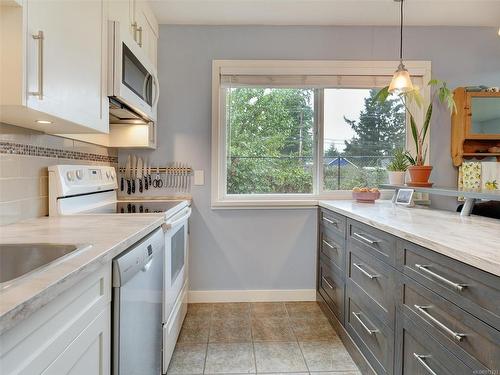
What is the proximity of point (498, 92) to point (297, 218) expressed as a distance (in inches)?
76.1

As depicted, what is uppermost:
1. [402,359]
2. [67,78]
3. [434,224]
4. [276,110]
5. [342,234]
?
[276,110]

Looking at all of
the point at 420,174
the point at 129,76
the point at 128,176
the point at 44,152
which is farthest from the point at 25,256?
the point at 420,174

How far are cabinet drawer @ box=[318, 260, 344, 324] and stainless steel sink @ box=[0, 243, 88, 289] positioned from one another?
1.68 m

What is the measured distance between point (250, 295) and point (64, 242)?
1.96 meters

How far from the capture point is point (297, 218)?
2732 mm

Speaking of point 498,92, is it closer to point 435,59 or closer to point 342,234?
point 435,59

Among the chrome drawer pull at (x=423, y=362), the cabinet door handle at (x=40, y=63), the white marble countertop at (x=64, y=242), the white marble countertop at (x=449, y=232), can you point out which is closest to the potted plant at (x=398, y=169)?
the white marble countertop at (x=449, y=232)

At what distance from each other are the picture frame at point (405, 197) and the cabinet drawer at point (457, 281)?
3.39 feet

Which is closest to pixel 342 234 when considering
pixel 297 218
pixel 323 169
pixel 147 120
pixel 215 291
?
pixel 297 218

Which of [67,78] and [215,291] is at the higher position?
[67,78]

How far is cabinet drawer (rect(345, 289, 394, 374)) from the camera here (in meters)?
1.41

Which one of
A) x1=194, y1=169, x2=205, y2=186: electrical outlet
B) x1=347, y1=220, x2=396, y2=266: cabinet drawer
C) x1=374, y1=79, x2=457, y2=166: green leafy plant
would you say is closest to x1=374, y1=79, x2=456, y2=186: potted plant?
x1=374, y1=79, x2=457, y2=166: green leafy plant

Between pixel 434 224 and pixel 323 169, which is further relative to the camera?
pixel 323 169

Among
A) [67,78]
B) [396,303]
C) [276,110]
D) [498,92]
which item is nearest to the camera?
[67,78]
